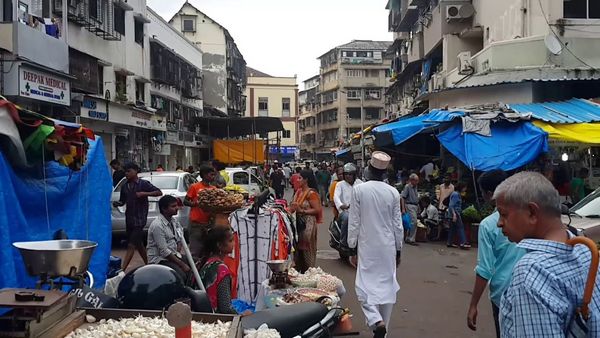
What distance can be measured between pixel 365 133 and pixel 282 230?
16.2 meters

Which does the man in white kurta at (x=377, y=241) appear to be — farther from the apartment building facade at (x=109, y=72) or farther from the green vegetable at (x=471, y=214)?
the apartment building facade at (x=109, y=72)

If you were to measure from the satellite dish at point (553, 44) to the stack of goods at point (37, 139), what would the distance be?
1407 cm

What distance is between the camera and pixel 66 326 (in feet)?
10.3

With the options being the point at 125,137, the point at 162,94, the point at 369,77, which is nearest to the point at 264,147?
the point at 162,94

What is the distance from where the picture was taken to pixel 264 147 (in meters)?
33.8

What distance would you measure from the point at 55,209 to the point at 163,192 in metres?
7.30

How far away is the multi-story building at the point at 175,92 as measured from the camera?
28544mm

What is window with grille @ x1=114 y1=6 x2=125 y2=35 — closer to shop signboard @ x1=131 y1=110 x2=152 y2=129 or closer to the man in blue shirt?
shop signboard @ x1=131 y1=110 x2=152 y2=129

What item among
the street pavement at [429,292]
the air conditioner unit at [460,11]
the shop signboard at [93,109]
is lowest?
the street pavement at [429,292]

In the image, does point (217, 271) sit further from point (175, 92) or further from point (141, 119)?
point (175, 92)

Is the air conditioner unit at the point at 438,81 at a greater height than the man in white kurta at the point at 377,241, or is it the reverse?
the air conditioner unit at the point at 438,81

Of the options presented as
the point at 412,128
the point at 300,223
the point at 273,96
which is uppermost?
the point at 273,96

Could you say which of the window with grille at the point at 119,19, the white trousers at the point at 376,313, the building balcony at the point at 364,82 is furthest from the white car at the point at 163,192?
the building balcony at the point at 364,82

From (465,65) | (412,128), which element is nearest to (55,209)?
(412,128)
